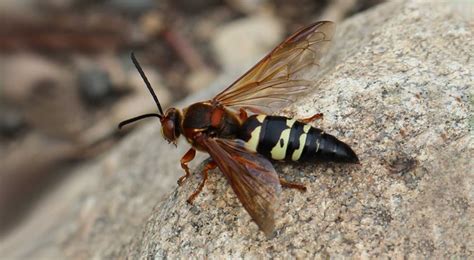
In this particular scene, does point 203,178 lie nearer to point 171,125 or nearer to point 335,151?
point 171,125

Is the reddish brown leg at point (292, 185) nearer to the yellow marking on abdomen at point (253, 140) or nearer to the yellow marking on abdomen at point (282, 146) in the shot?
the yellow marking on abdomen at point (282, 146)

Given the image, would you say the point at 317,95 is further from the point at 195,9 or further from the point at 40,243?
the point at 195,9

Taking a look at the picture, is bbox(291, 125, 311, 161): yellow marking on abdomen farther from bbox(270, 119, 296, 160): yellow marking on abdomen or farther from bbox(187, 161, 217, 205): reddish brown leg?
bbox(187, 161, 217, 205): reddish brown leg

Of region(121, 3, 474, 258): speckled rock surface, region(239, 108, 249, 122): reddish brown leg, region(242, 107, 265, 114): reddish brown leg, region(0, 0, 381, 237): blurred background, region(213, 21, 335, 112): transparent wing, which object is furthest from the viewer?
region(0, 0, 381, 237): blurred background

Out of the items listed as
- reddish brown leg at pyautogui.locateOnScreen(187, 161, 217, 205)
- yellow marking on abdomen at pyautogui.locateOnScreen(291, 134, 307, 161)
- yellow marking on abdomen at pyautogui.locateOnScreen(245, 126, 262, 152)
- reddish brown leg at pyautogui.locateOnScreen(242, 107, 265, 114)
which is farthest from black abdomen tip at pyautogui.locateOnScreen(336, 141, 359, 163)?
reddish brown leg at pyautogui.locateOnScreen(242, 107, 265, 114)

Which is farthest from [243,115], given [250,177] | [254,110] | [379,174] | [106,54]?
[106,54]

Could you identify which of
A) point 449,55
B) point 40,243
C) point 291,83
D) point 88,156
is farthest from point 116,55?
point 449,55
